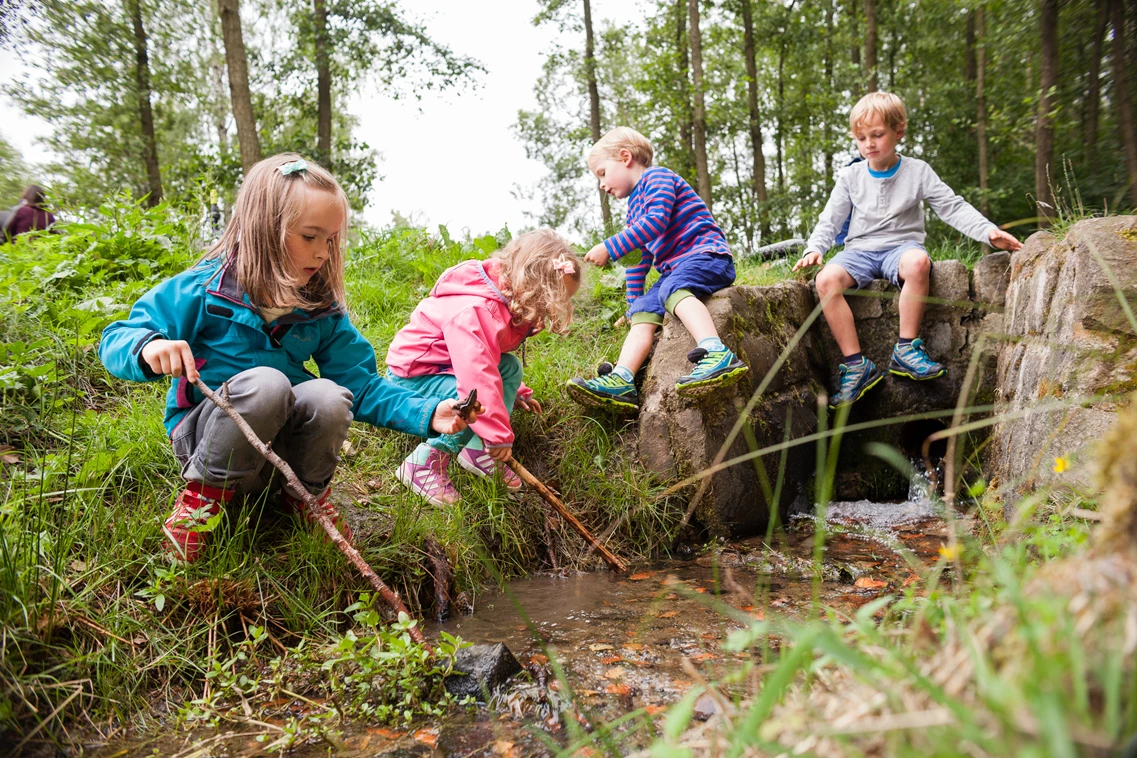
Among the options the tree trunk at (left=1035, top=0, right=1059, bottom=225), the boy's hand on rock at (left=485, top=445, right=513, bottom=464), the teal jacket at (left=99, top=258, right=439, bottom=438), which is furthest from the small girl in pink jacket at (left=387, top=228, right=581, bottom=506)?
the tree trunk at (left=1035, top=0, right=1059, bottom=225)

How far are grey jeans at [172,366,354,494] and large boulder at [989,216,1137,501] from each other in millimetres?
2377

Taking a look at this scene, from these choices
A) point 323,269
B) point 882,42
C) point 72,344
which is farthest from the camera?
point 882,42

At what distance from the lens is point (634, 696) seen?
6.79 feet

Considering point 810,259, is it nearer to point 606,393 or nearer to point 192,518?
point 606,393

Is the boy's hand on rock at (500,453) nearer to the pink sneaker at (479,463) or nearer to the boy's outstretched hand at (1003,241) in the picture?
the pink sneaker at (479,463)

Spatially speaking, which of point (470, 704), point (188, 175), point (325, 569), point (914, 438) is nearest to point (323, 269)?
point (325, 569)

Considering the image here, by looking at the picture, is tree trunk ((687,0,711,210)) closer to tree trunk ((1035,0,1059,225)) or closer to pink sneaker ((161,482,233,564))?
tree trunk ((1035,0,1059,225))

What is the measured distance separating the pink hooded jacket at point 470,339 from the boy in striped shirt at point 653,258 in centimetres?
59

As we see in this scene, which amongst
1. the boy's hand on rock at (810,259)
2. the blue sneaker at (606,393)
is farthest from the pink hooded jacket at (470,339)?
the boy's hand on rock at (810,259)

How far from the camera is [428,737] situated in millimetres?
1899

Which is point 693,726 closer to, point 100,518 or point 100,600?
point 100,600

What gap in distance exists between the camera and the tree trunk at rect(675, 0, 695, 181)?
1500 centimetres

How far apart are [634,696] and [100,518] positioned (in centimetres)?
177

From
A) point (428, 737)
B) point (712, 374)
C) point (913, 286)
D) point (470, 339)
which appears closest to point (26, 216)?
point (470, 339)
